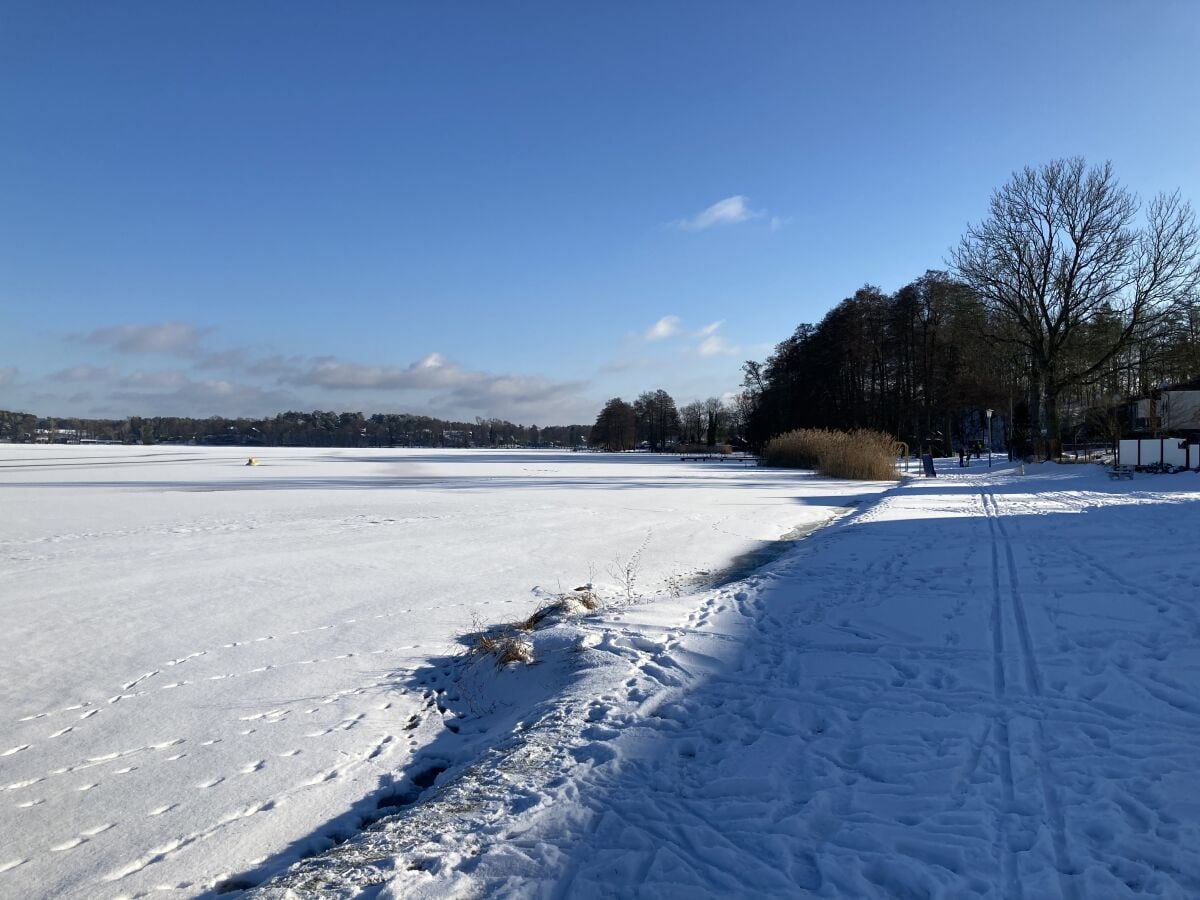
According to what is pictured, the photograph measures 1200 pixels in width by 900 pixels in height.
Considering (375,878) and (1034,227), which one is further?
(1034,227)

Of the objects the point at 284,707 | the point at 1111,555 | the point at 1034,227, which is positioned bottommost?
the point at 284,707

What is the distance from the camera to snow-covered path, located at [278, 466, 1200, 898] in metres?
2.71

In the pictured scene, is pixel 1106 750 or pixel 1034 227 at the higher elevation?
pixel 1034 227

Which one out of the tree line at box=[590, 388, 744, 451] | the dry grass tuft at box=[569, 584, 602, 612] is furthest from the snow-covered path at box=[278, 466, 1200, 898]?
the tree line at box=[590, 388, 744, 451]

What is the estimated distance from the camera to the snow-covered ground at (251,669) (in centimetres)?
336

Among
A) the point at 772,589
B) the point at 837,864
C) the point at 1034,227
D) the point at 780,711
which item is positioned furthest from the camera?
the point at 1034,227

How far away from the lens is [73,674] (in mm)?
5336

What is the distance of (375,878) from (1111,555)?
8.99 meters

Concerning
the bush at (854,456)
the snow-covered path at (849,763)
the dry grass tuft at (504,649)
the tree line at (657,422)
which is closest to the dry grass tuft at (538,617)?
the dry grass tuft at (504,649)

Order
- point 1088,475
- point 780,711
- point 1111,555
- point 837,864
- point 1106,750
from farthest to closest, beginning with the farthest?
point 1088,475 < point 1111,555 < point 780,711 < point 1106,750 < point 837,864

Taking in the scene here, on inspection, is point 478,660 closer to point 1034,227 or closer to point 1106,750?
point 1106,750

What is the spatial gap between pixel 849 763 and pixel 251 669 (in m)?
4.37

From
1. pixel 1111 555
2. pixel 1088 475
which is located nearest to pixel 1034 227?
pixel 1088 475

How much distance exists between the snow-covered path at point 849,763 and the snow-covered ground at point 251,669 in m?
0.44
